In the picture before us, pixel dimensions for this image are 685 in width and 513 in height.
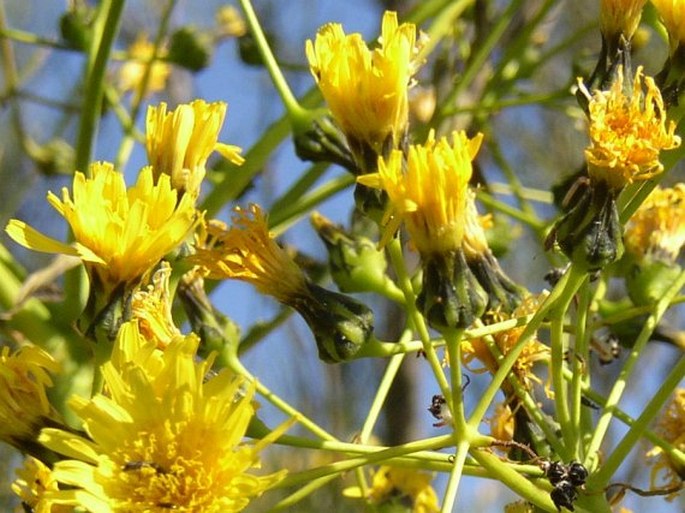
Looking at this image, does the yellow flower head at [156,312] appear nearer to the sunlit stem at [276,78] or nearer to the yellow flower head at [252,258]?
the yellow flower head at [252,258]

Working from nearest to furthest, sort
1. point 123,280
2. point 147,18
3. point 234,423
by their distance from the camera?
point 234,423
point 123,280
point 147,18

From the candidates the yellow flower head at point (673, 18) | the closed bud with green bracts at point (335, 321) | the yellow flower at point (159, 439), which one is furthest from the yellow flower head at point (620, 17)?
the yellow flower at point (159, 439)

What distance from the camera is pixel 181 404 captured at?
0.67 metres

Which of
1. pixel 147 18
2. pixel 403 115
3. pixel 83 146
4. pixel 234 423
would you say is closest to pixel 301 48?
pixel 147 18

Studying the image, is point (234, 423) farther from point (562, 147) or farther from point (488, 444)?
point (562, 147)

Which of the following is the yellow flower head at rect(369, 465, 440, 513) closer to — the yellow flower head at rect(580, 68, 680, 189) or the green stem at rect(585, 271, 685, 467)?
the green stem at rect(585, 271, 685, 467)

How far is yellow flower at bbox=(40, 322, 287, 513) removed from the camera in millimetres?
656

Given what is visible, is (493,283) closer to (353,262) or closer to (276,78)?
(353,262)

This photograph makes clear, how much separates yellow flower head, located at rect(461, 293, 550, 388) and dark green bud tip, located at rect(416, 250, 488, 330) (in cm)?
8

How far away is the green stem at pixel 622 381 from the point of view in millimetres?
764

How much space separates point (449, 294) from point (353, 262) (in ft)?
0.78

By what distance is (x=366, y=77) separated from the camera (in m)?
0.77

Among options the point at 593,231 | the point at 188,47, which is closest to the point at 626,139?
the point at 593,231

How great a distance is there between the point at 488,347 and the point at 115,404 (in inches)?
10.7
